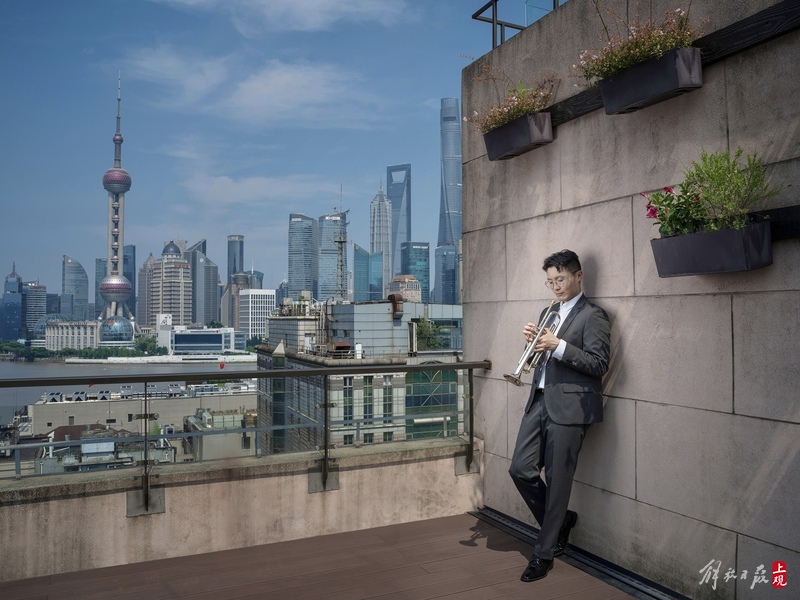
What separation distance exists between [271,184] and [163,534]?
494 feet

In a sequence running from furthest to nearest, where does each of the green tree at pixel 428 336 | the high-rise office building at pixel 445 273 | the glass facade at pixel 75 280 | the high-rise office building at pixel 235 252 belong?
the high-rise office building at pixel 235 252, the glass facade at pixel 75 280, the high-rise office building at pixel 445 273, the green tree at pixel 428 336

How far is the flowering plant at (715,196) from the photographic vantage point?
7.56 ft

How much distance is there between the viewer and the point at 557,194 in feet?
11.7

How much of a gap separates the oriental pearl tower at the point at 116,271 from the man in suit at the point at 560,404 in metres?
90.9

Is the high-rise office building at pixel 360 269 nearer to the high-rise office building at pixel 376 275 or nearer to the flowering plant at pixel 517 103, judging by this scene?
the high-rise office building at pixel 376 275

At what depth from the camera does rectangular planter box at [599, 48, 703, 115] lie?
259 cm

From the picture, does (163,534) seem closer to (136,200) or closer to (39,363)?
(39,363)

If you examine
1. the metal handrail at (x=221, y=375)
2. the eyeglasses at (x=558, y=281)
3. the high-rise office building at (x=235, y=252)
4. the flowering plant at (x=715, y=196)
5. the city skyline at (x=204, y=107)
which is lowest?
the metal handrail at (x=221, y=375)

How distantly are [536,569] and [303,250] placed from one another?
14856 cm

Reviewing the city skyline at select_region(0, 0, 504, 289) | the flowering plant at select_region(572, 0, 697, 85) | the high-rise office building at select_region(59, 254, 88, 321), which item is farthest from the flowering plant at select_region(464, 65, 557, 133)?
the high-rise office building at select_region(59, 254, 88, 321)

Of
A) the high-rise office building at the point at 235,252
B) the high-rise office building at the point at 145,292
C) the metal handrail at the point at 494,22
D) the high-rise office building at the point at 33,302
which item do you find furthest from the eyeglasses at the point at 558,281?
the high-rise office building at the point at 235,252

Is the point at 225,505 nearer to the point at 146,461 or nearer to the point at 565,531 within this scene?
the point at 146,461

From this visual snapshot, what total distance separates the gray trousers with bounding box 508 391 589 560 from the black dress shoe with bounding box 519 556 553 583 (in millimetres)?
30

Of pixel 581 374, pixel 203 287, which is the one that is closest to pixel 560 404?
pixel 581 374
